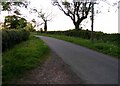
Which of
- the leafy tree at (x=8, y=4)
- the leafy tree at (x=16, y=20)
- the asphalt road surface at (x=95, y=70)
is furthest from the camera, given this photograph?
the leafy tree at (x=16, y=20)

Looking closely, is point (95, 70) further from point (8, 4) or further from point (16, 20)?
point (16, 20)

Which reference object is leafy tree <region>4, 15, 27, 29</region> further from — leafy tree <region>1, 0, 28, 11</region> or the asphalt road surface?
the asphalt road surface

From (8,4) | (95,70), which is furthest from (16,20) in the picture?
(95,70)

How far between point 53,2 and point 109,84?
5574cm

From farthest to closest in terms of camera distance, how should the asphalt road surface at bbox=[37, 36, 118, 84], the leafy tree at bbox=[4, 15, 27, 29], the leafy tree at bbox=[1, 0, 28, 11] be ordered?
the leafy tree at bbox=[4, 15, 27, 29]
the leafy tree at bbox=[1, 0, 28, 11]
the asphalt road surface at bbox=[37, 36, 118, 84]

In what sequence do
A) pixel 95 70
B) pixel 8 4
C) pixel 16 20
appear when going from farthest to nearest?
pixel 16 20 → pixel 8 4 → pixel 95 70

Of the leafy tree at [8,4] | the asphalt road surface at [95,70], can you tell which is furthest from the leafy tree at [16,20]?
the asphalt road surface at [95,70]

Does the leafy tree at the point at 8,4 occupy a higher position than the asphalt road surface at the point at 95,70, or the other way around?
the leafy tree at the point at 8,4

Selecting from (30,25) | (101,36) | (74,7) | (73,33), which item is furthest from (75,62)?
(30,25)

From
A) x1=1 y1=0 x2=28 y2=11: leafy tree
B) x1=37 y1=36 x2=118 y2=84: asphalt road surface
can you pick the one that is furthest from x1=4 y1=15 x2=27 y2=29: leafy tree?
x1=37 y1=36 x2=118 y2=84: asphalt road surface

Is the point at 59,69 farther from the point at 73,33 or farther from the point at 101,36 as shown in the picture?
the point at 73,33

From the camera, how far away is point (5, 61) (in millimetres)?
18047

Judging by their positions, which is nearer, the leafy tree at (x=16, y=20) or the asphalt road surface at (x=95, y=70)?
the asphalt road surface at (x=95, y=70)

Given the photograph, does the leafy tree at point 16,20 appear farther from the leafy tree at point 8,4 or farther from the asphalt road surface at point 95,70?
the asphalt road surface at point 95,70
